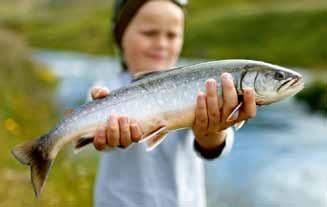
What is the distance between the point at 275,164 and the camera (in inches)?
453

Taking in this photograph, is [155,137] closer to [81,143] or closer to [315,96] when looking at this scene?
[81,143]

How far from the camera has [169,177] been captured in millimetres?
3312

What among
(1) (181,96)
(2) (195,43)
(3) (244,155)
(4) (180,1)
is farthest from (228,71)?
(2) (195,43)

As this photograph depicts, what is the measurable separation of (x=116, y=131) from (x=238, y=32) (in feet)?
120

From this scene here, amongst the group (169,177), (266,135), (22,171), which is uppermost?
(169,177)

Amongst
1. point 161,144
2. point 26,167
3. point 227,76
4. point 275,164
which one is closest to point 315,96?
point 275,164

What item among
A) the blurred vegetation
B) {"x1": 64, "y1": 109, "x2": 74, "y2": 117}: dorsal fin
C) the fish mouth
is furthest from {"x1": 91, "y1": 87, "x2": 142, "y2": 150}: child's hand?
the blurred vegetation

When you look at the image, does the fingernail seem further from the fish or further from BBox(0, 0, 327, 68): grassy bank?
BBox(0, 0, 327, 68): grassy bank

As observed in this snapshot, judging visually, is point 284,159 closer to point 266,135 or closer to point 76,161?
point 266,135

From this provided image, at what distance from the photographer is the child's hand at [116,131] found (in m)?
2.87

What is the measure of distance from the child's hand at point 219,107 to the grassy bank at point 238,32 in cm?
2605

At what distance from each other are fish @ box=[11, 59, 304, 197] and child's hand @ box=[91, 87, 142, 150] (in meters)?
0.02

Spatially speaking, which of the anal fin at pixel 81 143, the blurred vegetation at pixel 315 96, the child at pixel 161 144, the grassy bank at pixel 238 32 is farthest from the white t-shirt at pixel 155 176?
the grassy bank at pixel 238 32

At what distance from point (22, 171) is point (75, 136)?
11.9 feet
